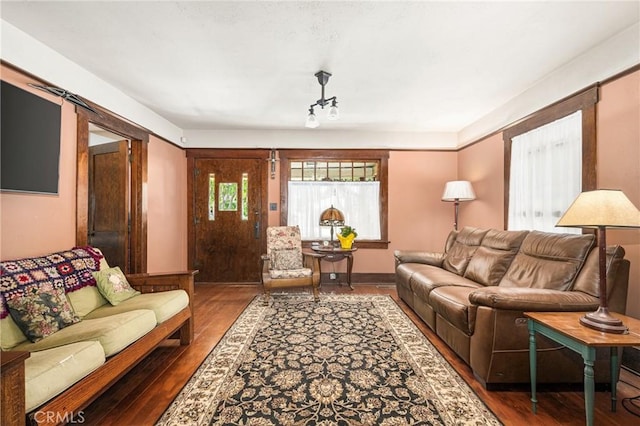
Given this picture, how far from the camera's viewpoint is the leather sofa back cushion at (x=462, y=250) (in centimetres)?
341

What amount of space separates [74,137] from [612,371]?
4.41 meters

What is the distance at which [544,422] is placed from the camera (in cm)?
165

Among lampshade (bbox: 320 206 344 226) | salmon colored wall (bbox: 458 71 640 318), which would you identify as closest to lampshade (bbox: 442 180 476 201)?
lampshade (bbox: 320 206 344 226)

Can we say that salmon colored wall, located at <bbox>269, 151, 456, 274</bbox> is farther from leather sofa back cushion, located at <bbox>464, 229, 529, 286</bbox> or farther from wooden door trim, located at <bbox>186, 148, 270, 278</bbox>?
leather sofa back cushion, located at <bbox>464, 229, 529, 286</bbox>

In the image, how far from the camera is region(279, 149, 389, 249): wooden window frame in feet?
16.1

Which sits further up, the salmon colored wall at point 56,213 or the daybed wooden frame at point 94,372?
the salmon colored wall at point 56,213

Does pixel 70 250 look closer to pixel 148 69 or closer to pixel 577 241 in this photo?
pixel 148 69

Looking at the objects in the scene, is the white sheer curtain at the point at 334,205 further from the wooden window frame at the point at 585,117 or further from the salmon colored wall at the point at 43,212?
the salmon colored wall at the point at 43,212

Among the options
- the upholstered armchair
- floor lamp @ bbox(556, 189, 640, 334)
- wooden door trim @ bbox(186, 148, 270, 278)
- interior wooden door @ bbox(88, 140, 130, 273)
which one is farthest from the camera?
wooden door trim @ bbox(186, 148, 270, 278)

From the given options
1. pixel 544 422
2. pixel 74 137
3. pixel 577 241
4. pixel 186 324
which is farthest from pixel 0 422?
pixel 577 241

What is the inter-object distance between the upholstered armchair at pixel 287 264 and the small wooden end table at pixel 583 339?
2.46m

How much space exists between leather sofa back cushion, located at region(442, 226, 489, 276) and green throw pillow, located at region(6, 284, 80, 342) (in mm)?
3611

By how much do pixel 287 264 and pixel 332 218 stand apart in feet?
3.16

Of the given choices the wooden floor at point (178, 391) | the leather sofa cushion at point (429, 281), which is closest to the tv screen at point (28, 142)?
the wooden floor at point (178, 391)
